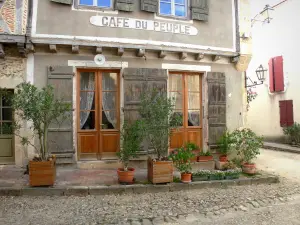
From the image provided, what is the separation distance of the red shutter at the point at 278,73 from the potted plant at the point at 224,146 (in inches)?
288

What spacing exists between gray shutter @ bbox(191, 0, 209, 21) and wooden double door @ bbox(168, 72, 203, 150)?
154cm

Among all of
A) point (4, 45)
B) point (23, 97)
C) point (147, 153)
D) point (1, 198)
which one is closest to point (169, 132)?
point (147, 153)

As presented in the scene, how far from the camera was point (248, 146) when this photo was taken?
20.8 ft

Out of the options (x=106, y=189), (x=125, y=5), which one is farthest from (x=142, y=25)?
(x=106, y=189)

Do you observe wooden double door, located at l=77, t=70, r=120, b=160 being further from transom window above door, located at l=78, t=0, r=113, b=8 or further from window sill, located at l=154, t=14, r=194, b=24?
window sill, located at l=154, t=14, r=194, b=24

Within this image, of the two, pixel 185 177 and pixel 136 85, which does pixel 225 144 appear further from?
pixel 136 85

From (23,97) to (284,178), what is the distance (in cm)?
613

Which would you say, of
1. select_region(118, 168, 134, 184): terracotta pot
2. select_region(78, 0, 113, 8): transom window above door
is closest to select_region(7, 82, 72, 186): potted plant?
select_region(118, 168, 134, 184): terracotta pot

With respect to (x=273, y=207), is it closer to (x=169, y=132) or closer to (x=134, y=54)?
(x=169, y=132)

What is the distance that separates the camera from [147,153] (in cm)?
669

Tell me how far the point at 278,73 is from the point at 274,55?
101 centimetres

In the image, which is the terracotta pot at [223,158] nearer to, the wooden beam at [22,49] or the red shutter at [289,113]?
the wooden beam at [22,49]

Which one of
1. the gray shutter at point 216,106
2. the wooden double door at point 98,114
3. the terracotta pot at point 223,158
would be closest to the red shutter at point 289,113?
the gray shutter at point 216,106

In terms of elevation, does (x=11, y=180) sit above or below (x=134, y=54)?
below
